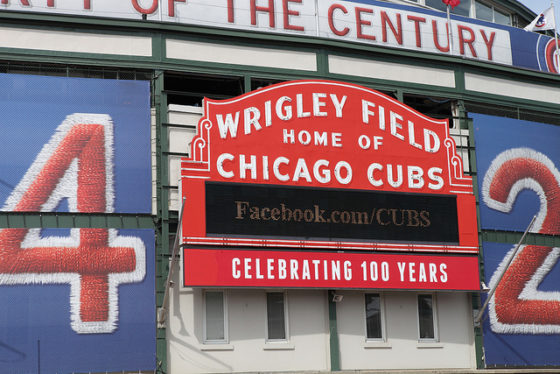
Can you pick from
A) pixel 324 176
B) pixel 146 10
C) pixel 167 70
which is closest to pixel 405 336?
pixel 324 176

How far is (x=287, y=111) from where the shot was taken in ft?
96.5

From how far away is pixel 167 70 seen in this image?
1139 inches

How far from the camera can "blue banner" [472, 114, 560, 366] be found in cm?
3114

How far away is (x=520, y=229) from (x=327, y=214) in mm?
7927

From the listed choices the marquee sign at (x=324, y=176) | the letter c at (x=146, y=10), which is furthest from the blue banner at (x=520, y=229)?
the letter c at (x=146, y=10)

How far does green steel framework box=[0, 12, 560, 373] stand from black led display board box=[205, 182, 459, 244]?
178 cm

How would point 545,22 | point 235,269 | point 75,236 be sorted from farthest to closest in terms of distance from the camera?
point 545,22 → point 235,269 → point 75,236

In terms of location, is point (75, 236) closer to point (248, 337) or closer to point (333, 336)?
point (248, 337)

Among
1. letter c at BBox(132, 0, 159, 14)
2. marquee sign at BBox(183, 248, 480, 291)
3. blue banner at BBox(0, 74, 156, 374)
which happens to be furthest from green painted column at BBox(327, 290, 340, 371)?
letter c at BBox(132, 0, 159, 14)

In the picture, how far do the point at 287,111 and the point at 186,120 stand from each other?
10.5 ft

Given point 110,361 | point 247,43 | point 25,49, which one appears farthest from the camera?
point 247,43

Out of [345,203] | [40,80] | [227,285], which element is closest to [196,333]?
[227,285]

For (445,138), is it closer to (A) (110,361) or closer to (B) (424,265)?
(B) (424,265)

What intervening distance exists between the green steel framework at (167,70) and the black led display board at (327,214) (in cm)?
178
